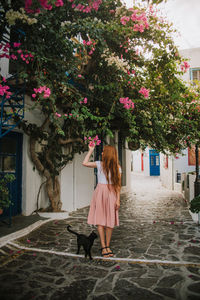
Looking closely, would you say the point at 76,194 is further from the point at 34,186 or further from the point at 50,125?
the point at 50,125

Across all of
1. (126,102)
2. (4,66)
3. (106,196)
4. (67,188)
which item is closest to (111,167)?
(106,196)

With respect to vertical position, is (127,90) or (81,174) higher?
(127,90)

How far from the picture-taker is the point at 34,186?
7.45m

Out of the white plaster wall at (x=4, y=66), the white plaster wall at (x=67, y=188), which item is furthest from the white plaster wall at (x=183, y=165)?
the white plaster wall at (x=4, y=66)

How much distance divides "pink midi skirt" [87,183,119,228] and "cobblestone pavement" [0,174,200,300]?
25.0 inches

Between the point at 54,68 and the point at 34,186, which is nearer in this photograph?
the point at 54,68

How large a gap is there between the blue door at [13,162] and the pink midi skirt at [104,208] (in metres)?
3.41

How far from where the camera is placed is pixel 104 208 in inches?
165

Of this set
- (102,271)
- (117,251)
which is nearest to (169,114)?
(117,251)

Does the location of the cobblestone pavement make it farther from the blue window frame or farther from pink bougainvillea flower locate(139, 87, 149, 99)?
the blue window frame

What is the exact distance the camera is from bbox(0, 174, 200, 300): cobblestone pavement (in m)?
2.98

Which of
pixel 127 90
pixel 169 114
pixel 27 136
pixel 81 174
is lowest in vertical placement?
pixel 81 174

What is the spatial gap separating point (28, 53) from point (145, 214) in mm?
6125

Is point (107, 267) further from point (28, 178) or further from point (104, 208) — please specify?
point (28, 178)
